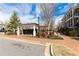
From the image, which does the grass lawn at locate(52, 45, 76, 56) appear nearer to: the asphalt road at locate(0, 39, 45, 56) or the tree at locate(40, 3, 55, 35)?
the asphalt road at locate(0, 39, 45, 56)

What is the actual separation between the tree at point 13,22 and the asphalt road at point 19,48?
0.18 meters

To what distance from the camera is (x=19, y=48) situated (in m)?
3.06

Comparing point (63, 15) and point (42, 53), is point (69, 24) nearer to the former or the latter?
point (63, 15)

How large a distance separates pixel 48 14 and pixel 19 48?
0.59 metres

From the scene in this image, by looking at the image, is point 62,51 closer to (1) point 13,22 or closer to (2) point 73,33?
(2) point 73,33

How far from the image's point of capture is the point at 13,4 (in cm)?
303

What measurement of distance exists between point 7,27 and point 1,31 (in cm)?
10

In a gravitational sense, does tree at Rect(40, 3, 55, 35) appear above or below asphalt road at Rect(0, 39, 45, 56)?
above

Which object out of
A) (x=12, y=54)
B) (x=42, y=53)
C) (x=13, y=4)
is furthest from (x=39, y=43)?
(x=13, y=4)

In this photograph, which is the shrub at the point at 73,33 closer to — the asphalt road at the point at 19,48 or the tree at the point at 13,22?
the asphalt road at the point at 19,48

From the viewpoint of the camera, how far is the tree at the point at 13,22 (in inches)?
119

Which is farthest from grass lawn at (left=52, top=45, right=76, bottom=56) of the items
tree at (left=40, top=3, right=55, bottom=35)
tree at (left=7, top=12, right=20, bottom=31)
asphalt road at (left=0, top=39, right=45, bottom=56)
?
tree at (left=7, top=12, right=20, bottom=31)

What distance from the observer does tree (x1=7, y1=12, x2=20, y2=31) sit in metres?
3.03

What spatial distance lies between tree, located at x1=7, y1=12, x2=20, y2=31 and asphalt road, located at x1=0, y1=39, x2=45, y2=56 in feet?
0.60
